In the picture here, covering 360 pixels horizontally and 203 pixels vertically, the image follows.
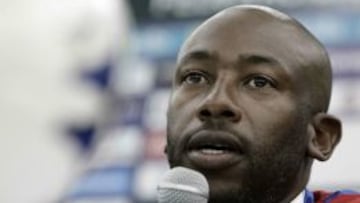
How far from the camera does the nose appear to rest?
149cm

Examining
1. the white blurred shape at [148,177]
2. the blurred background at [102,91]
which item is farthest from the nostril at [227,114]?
the white blurred shape at [148,177]

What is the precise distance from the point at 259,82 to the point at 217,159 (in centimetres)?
14

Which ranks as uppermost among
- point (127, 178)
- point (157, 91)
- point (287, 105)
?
point (157, 91)

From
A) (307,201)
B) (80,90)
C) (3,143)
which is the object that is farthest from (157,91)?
(307,201)

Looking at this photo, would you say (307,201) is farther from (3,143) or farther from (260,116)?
(3,143)

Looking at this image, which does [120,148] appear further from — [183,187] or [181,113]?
[183,187]

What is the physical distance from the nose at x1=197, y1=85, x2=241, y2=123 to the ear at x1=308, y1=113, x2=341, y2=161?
6.8 inches

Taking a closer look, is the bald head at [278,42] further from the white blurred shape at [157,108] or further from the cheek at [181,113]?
the white blurred shape at [157,108]

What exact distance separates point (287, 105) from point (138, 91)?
1.77 m

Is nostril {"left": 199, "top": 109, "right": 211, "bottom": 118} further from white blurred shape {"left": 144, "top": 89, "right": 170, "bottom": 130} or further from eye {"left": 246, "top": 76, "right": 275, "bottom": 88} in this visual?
white blurred shape {"left": 144, "top": 89, "right": 170, "bottom": 130}

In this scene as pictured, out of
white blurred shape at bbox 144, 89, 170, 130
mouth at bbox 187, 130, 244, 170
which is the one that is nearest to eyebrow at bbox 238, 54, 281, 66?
mouth at bbox 187, 130, 244, 170

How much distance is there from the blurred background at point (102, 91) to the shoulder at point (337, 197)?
130cm

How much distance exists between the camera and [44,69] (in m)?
3.47

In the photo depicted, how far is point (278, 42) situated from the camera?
1587 millimetres
